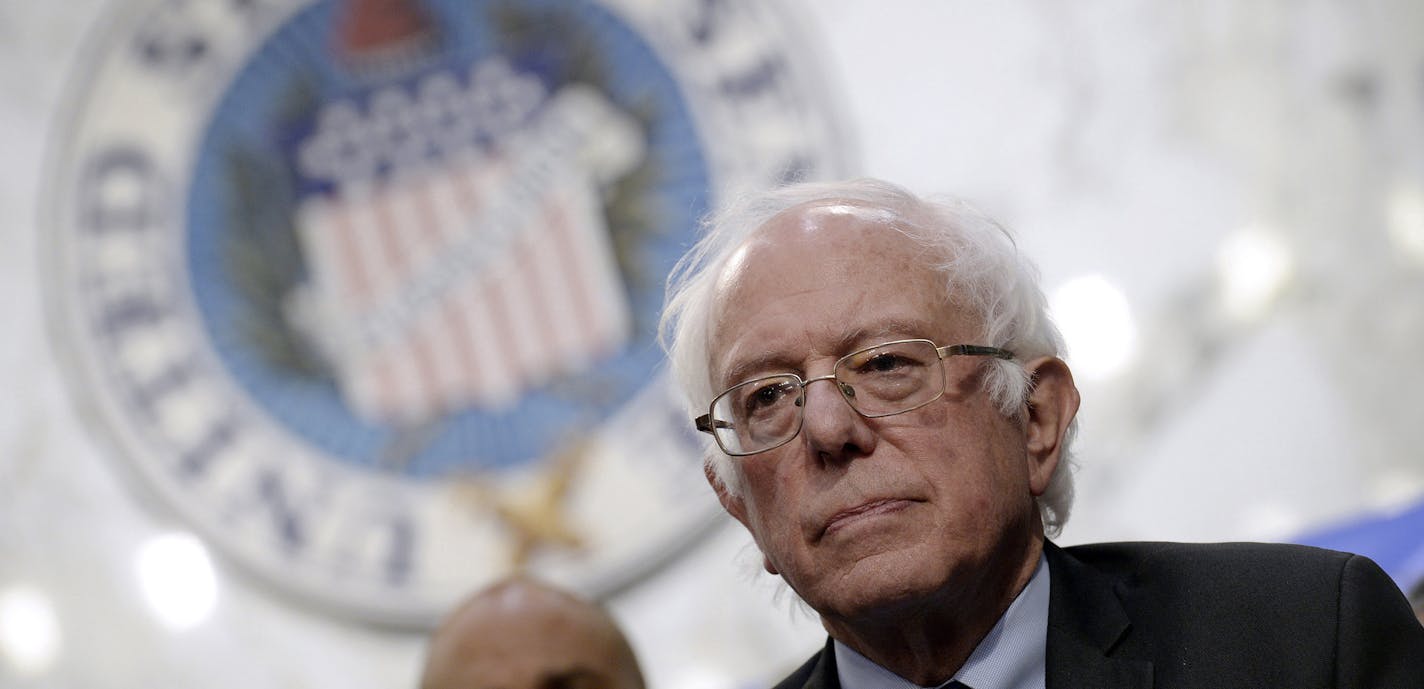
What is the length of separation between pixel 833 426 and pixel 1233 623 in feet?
1.50

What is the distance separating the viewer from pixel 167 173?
3.93 m

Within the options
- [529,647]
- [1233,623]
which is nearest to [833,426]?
[1233,623]

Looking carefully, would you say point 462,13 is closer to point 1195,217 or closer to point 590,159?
point 590,159

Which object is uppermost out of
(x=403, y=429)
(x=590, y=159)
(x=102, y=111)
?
(x=102, y=111)

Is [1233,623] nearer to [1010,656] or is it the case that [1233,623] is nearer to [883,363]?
[1010,656]

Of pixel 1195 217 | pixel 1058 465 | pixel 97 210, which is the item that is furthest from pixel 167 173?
pixel 1058 465

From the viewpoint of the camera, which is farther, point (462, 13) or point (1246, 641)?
point (462, 13)

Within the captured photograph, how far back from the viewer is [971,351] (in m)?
1.53

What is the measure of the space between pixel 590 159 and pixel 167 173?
1.15 meters

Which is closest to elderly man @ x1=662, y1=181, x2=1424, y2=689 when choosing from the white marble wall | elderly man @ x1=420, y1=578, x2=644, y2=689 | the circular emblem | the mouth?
the mouth

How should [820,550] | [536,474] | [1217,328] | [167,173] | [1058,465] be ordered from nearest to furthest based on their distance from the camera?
1. [820,550]
2. [1058,465]
3. [1217,328]
4. [536,474]
5. [167,173]

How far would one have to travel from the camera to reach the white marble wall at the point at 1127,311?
3.18 m

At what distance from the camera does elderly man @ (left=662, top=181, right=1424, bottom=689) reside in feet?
4.72

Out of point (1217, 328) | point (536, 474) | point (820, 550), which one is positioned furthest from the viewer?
point (536, 474)
